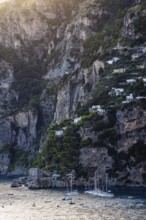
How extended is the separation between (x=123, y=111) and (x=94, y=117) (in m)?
10.2

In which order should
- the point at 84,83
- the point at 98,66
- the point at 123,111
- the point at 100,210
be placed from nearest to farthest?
the point at 100,210 → the point at 123,111 → the point at 98,66 → the point at 84,83

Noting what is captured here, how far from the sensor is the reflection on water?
8056 centimetres

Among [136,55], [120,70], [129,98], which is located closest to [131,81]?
[120,70]

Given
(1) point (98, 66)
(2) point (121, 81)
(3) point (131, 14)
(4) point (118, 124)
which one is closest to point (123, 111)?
(4) point (118, 124)

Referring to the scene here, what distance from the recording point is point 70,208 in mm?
90625

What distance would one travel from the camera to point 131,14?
188 metres

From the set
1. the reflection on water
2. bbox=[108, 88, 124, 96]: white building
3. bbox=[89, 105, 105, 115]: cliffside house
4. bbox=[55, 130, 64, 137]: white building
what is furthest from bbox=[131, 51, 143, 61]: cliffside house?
the reflection on water

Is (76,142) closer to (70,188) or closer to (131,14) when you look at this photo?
(70,188)

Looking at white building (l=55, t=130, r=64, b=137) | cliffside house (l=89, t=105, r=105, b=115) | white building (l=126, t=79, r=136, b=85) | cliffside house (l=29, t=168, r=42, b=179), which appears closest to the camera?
cliffside house (l=29, t=168, r=42, b=179)

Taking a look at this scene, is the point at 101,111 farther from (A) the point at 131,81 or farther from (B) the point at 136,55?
(B) the point at 136,55

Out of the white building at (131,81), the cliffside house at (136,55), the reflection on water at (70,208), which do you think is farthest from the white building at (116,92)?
the reflection on water at (70,208)

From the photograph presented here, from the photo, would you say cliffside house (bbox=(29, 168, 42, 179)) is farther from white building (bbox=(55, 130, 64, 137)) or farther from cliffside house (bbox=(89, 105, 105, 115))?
cliffside house (bbox=(89, 105, 105, 115))

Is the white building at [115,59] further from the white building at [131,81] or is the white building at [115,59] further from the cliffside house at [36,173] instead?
the cliffside house at [36,173]

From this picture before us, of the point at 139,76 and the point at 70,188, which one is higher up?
the point at 139,76
